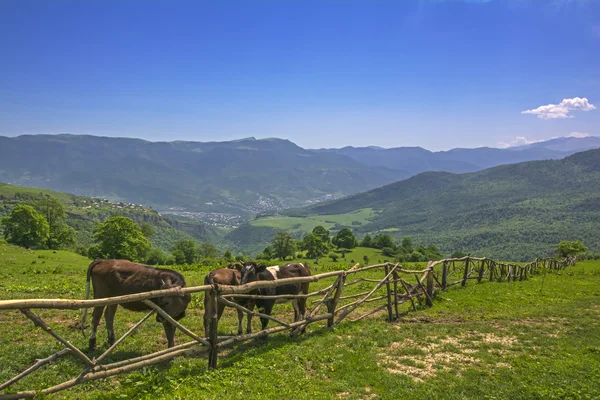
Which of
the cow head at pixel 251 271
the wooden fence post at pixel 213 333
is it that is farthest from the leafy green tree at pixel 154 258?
the wooden fence post at pixel 213 333

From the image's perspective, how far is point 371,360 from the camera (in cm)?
892

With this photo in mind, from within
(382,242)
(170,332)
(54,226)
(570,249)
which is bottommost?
(382,242)

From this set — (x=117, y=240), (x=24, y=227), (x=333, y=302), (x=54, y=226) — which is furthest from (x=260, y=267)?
(x=54, y=226)

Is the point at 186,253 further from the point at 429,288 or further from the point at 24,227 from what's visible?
the point at 429,288

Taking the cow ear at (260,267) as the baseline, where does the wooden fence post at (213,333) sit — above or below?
below

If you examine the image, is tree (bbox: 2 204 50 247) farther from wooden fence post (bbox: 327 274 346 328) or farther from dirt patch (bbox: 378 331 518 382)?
dirt patch (bbox: 378 331 518 382)

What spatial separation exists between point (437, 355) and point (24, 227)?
6415 cm

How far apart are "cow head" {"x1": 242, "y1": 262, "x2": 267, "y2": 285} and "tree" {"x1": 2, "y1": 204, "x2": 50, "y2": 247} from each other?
58842mm

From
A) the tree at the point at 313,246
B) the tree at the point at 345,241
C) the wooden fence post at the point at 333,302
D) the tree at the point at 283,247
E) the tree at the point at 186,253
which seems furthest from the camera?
the tree at the point at 345,241

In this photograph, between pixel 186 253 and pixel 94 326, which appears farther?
pixel 186 253

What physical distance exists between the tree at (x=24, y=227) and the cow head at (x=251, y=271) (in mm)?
58842

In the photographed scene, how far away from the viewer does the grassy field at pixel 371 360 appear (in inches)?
283

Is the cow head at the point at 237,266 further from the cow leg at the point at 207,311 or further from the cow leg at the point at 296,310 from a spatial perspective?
the cow leg at the point at 207,311

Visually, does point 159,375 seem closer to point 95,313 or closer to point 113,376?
point 113,376
